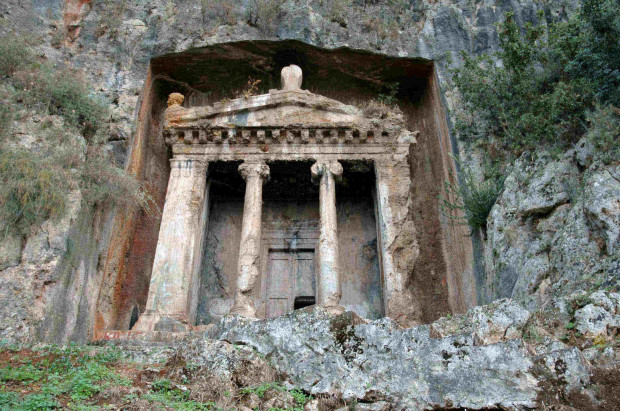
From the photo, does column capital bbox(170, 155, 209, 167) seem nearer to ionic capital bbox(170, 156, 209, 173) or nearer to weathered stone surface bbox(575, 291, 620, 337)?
ionic capital bbox(170, 156, 209, 173)

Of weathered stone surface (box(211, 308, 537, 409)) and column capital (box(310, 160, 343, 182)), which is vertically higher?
column capital (box(310, 160, 343, 182))

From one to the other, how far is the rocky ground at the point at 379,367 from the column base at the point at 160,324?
339cm

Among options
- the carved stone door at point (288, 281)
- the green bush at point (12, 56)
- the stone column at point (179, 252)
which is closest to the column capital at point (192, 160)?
the stone column at point (179, 252)

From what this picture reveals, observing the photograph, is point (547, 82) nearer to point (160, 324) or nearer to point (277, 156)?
point (277, 156)

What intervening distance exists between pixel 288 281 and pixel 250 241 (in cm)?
193

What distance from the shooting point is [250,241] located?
10555 mm

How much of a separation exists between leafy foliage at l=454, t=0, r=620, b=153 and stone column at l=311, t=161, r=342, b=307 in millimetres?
2866

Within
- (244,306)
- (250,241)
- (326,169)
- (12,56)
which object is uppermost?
(12,56)

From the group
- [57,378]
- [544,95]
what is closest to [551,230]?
[544,95]

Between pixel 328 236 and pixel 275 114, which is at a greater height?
pixel 275 114

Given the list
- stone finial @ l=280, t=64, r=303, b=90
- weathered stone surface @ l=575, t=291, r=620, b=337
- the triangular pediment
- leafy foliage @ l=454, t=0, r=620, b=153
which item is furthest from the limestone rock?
stone finial @ l=280, t=64, r=303, b=90

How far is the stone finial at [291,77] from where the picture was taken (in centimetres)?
1222

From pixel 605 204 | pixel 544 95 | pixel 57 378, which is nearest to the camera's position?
pixel 57 378

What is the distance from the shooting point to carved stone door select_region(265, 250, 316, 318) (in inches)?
464
